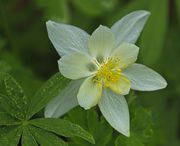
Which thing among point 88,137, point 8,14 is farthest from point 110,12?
point 88,137

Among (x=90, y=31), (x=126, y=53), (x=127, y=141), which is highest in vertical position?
(x=126, y=53)

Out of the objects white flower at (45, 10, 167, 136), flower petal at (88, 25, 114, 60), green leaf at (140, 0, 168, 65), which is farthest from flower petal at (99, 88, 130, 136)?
green leaf at (140, 0, 168, 65)

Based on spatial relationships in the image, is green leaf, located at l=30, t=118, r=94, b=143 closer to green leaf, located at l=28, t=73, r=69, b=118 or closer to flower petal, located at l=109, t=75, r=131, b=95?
green leaf, located at l=28, t=73, r=69, b=118

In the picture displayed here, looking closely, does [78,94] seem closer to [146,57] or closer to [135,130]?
[135,130]

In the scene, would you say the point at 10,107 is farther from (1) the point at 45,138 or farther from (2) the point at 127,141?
(2) the point at 127,141

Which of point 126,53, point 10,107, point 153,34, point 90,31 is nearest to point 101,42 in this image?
point 126,53
